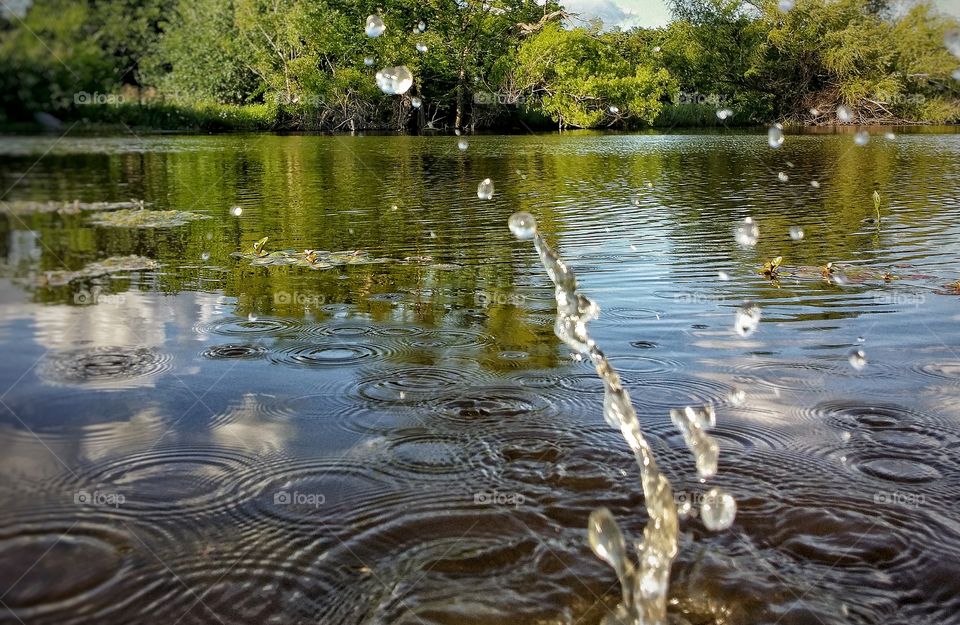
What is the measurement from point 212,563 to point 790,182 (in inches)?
670

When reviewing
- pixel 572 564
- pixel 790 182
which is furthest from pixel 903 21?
pixel 572 564

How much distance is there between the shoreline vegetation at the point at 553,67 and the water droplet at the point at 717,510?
134 ft

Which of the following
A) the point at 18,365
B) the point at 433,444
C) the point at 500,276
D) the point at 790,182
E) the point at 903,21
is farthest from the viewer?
the point at 903,21

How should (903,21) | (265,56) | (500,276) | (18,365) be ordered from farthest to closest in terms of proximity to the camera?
1. (903,21)
2. (265,56)
3. (500,276)
4. (18,365)

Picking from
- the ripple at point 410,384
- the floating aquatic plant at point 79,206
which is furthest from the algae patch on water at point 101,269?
the ripple at point 410,384

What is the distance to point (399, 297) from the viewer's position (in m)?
7.08

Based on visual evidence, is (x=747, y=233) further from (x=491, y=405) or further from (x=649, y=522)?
(x=649, y=522)

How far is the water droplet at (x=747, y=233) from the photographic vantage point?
32.7 ft

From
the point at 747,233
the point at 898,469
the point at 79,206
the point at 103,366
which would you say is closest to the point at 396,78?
the point at 103,366

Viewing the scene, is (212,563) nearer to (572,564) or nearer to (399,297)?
(572,564)

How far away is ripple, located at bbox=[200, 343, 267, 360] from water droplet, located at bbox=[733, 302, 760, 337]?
3.21 meters

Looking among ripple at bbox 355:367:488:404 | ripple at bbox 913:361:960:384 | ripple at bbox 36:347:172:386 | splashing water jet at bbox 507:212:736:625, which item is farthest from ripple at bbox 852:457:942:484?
ripple at bbox 36:347:172:386

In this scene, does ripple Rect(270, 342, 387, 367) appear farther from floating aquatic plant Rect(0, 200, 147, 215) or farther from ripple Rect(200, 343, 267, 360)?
floating aquatic plant Rect(0, 200, 147, 215)

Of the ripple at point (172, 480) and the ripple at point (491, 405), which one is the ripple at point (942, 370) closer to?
the ripple at point (491, 405)
